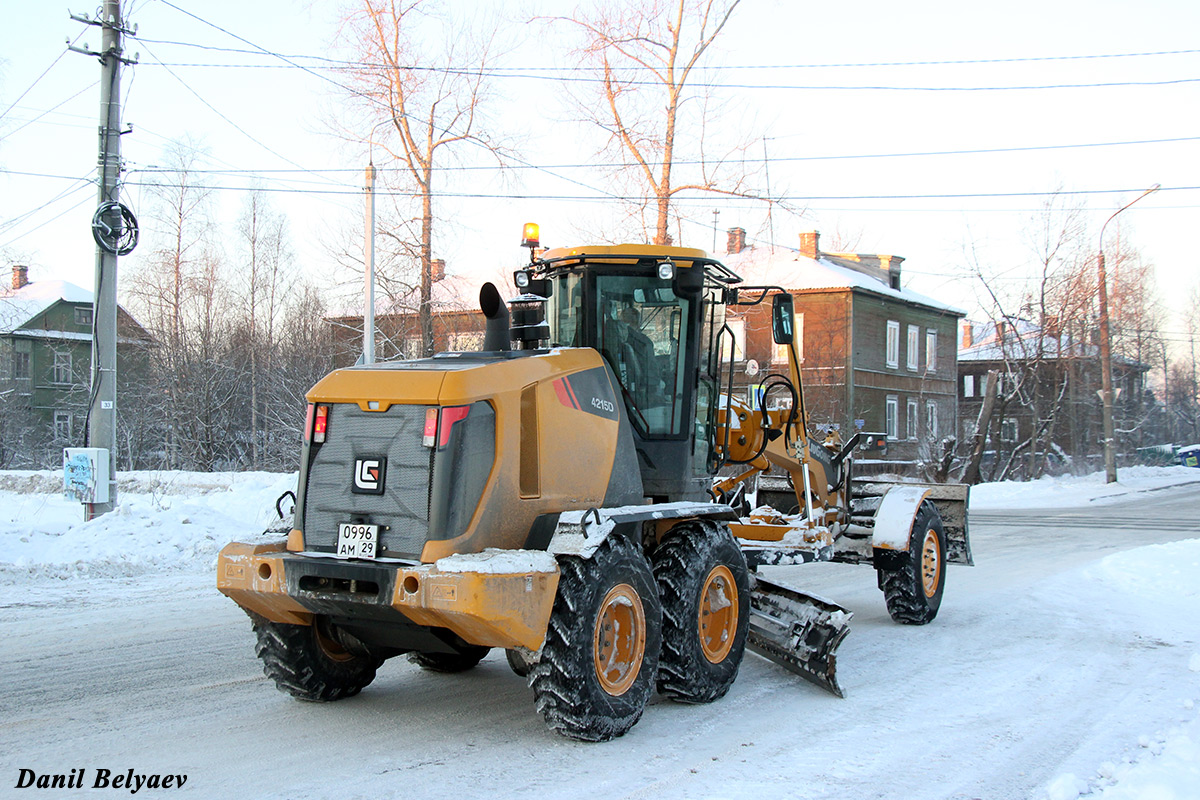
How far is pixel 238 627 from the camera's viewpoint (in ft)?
27.7

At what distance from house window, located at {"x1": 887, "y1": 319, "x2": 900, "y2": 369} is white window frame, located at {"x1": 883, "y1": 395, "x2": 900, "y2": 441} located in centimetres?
149

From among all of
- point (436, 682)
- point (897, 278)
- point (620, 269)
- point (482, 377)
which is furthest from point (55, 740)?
point (897, 278)

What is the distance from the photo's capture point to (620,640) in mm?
5645

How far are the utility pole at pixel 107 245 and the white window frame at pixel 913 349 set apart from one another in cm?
3650

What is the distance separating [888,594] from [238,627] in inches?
226

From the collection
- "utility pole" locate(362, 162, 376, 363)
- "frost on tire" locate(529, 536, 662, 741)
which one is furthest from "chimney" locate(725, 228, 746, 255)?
"frost on tire" locate(529, 536, 662, 741)

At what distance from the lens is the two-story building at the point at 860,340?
125ft

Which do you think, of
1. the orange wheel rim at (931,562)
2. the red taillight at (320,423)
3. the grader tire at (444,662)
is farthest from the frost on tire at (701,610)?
the orange wheel rim at (931,562)

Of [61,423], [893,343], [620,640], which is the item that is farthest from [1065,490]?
[61,423]

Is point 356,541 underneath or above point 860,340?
underneath

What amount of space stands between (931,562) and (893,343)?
114 feet

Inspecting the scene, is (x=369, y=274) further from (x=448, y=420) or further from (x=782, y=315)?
(x=448, y=420)

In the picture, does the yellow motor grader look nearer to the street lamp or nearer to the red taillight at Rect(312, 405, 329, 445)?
the red taillight at Rect(312, 405, 329, 445)

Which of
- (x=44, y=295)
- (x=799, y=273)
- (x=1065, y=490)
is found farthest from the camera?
(x=44, y=295)
